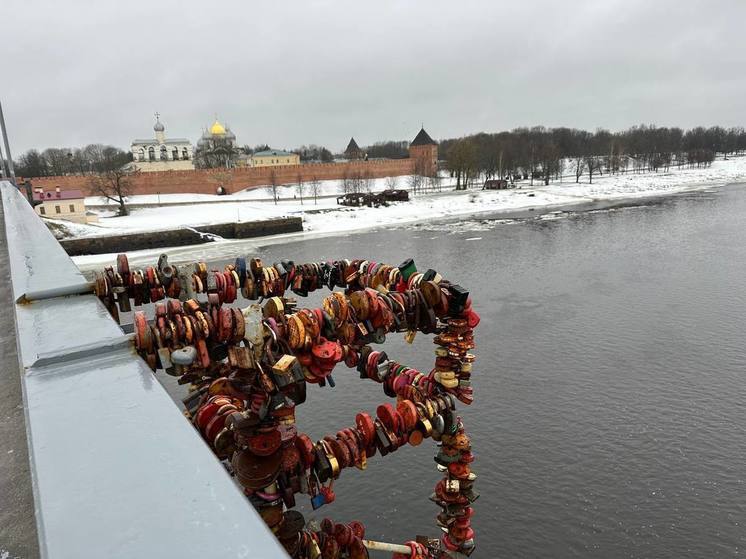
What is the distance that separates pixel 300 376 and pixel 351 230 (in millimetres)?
41528

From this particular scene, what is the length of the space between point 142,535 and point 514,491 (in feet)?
29.0

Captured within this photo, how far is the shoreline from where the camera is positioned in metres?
36.1

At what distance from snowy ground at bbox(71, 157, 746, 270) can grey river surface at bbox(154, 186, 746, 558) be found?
28.5 meters

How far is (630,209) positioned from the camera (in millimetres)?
48031

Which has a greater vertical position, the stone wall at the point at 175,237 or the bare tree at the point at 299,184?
the bare tree at the point at 299,184

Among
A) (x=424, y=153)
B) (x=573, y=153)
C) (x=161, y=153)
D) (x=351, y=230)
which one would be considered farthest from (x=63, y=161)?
(x=573, y=153)

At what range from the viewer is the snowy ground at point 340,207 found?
47.0 metres

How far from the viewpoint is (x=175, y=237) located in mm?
41688

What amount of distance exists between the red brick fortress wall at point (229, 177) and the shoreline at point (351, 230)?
29.4 meters

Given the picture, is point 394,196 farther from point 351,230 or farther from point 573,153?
point 573,153

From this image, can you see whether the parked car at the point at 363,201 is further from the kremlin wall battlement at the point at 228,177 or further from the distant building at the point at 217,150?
the distant building at the point at 217,150

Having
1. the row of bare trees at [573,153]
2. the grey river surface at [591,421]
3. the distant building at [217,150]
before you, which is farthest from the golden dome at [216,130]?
the grey river surface at [591,421]

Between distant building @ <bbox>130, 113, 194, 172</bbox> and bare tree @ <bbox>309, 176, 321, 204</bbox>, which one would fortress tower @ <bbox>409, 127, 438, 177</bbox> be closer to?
bare tree @ <bbox>309, 176, 321, 204</bbox>

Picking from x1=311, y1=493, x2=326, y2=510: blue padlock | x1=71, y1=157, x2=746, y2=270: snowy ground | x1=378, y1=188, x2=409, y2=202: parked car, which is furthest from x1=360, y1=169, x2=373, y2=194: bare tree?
x1=311, y1=493, x2=326, y2=510: blue padlock
